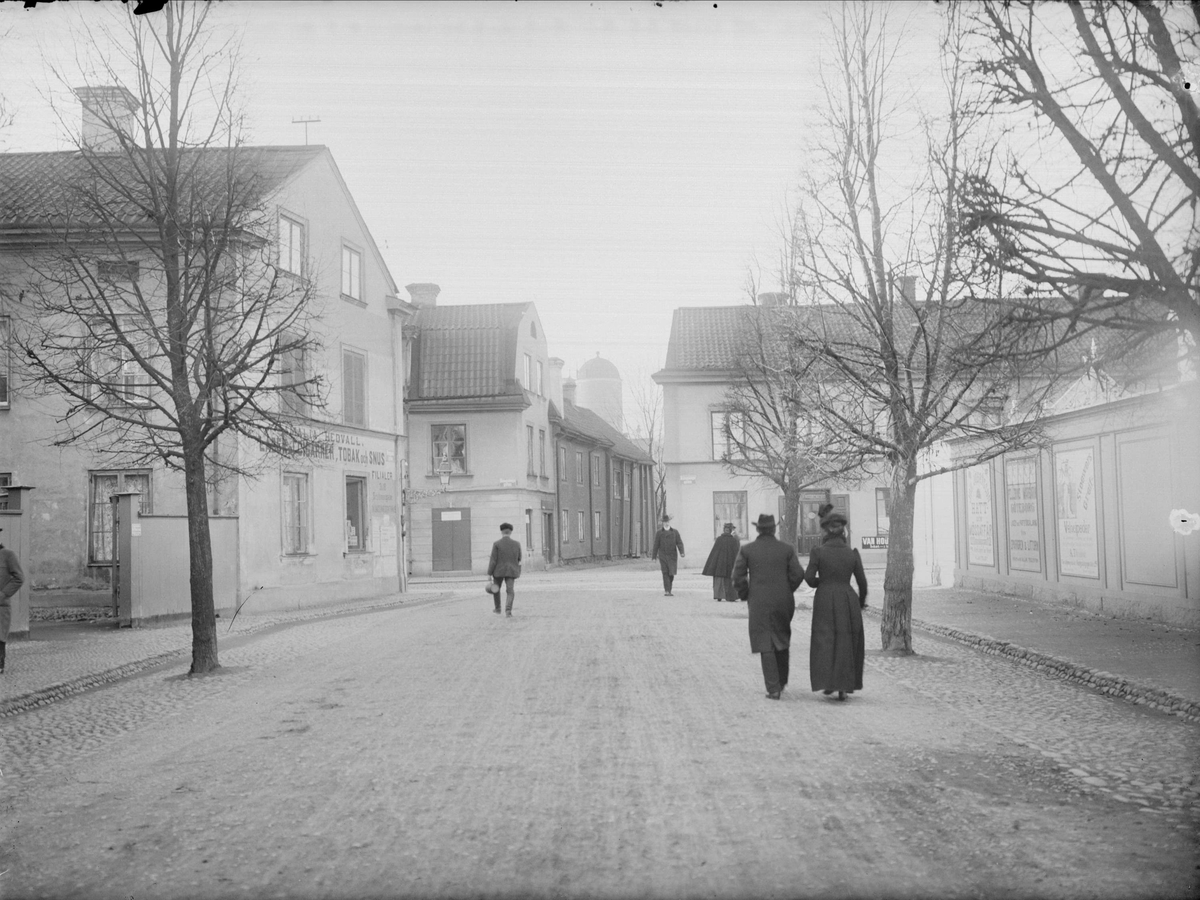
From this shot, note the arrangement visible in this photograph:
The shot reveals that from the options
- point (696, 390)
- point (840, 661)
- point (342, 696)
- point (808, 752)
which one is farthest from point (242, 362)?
point (696, 390)

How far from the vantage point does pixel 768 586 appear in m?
12.1

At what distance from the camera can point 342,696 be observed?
1227cm

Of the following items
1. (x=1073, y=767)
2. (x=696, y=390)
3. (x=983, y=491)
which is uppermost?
(x=696, y=390)

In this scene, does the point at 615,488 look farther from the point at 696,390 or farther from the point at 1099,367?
the point at 1099,367

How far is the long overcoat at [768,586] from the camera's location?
38.4 ft

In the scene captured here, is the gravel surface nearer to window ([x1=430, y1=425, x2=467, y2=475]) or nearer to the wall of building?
the wall of building

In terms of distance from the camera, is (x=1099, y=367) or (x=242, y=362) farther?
(x=242, y=362)

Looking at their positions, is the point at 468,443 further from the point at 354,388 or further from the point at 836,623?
the point at 836,623

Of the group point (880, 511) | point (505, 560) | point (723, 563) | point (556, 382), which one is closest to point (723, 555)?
Result: point (723, 563)

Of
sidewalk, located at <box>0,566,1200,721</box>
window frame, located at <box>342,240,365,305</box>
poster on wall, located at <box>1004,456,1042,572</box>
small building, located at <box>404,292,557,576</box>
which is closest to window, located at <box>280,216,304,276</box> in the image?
window frame, located at <box>342,240,365,305</box>

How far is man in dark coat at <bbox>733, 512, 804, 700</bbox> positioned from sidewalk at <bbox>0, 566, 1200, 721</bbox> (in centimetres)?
309

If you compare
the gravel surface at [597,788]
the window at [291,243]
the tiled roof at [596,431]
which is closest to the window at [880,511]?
the tiled roof at [596,431]

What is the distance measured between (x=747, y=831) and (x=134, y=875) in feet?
9.65

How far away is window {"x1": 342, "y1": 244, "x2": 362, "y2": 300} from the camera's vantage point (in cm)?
3105
